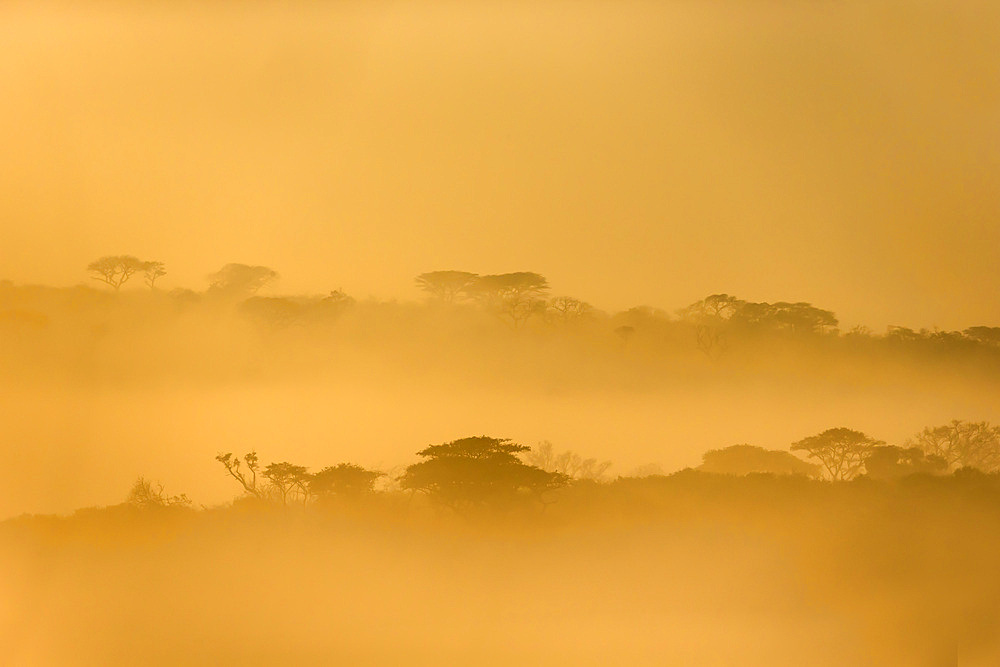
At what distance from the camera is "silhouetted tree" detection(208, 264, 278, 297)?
365 cm

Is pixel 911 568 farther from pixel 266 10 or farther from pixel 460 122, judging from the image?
pixel 266 10

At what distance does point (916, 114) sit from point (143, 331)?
11.2ft

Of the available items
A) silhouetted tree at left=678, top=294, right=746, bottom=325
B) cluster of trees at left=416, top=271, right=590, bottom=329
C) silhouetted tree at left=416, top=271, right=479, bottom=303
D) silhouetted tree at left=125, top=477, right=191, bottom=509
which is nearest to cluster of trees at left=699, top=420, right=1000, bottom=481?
silhouetted tree at left=678, top=294, right=746, bottom=325

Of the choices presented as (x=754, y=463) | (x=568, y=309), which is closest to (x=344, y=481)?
(x=568, y=309)

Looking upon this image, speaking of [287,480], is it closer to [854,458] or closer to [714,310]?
[714,310]

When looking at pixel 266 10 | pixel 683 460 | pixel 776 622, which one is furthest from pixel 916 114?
pixel 266 10

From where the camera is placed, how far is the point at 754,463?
351 centimetres

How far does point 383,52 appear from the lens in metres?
3.85

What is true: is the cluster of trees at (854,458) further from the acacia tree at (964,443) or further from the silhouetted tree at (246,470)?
the silhouetted tree at (246,470)

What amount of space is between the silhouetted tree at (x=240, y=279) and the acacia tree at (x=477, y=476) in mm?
980

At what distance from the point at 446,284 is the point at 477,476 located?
2.67ft

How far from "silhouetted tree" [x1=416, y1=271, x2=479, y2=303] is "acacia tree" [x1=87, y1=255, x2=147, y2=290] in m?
1.17

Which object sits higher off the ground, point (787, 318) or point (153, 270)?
point (153, 270)

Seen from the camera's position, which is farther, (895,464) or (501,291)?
(501,291)
